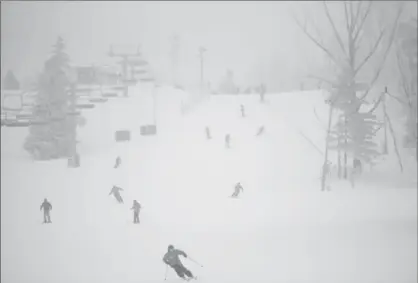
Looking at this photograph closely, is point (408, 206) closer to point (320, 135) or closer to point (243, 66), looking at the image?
point (320, 135)

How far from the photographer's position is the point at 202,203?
19.8 meters

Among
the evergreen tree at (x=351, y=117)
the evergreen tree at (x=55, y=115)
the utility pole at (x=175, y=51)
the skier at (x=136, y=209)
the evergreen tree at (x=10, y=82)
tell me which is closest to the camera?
the skier at (x=136, y=209)

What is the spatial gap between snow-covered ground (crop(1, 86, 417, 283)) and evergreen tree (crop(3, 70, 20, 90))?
43.0ft

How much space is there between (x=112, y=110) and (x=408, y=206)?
31281 millimetres

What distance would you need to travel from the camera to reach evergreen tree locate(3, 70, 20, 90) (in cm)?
4556

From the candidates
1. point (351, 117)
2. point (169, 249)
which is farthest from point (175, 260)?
point (351, 117)

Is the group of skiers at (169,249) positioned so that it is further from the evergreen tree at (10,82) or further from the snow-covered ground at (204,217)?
the evergreen tree at (10,82)

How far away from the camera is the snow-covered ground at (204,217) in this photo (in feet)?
39.1

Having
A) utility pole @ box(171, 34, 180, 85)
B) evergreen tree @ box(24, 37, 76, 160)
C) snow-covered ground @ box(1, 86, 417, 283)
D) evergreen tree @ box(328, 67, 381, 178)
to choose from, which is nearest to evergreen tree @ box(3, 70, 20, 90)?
snow-covered ground @ box(1, 86, 417, 283)

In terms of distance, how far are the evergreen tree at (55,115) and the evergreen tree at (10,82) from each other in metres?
→ 18.7

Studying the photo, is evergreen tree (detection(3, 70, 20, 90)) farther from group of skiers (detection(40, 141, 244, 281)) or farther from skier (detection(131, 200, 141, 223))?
skier (detection(131, 200, 141, 223))

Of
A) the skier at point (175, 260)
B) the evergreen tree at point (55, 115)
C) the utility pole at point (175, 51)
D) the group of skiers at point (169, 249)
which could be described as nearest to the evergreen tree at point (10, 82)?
the evergreen tree at point (55, 115)

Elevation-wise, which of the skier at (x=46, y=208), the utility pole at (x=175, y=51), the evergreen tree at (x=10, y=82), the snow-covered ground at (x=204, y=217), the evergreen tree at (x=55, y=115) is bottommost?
the snow-covered ground at (x=204, y=217)

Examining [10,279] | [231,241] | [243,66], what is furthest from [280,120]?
[243,66]
